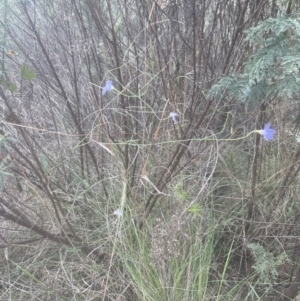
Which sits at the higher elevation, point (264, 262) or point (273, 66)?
point (273, 66)

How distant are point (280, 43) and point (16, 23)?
4.63ft

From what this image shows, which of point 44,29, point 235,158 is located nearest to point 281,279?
point 235,158

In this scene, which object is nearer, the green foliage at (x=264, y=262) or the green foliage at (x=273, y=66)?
the green foliage at (x=273, y=66)

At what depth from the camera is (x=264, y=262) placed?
5.08 feet

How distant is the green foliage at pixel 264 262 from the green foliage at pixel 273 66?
0.59 meters

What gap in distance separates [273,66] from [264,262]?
0.74 meters

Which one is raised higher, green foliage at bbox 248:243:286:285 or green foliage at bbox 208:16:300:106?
green foliage at bbox 208:16:300:106

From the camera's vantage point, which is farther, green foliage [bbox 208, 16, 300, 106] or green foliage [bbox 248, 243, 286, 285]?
green foliage [bbox 248, 243, 286, 285]

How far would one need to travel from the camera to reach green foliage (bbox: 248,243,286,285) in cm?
154

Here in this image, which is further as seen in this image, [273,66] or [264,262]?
[264,262]

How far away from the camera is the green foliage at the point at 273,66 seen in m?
1.15

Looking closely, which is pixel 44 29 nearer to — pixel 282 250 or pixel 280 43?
pixel 280 43

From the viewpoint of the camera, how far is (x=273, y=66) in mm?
1303

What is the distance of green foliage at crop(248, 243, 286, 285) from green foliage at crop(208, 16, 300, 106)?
1.94 feet
